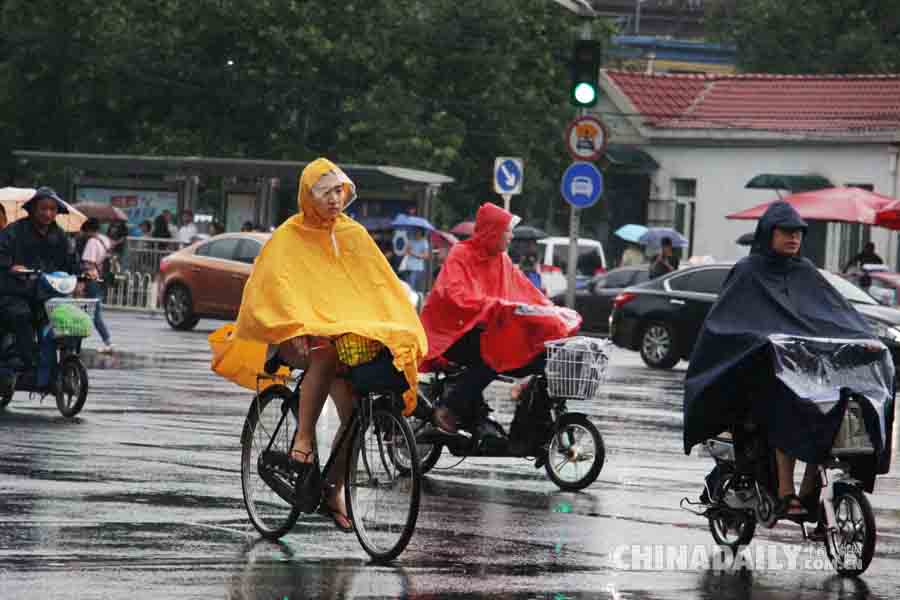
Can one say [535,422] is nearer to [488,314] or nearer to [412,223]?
[488,314]

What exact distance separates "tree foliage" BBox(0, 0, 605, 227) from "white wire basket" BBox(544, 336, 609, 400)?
3676cm

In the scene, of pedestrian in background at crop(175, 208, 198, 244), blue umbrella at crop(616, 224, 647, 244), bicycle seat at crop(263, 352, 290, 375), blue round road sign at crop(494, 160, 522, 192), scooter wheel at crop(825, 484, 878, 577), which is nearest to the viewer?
scooter wheel at crop(825, 484, 878, 577)

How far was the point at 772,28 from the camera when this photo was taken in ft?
211

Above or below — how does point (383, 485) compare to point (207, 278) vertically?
below

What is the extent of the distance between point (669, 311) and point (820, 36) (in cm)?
3794

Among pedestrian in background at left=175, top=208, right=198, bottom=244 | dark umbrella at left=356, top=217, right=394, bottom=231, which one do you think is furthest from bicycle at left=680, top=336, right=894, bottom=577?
dark umbrella at left=356, top=217, right=394, bottom=231

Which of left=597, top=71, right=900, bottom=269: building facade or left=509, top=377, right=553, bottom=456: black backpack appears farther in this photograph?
left=597, top=71, right=900, bottom=269: building facade

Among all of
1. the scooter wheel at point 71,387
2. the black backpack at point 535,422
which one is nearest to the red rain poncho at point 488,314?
the black backpack at point 535,422

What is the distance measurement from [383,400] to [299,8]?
41424 millimetres

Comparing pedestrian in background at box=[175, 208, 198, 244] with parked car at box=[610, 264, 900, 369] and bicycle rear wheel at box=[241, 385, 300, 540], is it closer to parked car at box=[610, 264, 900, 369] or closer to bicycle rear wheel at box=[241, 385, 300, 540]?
parked car at box=[610, 264, 900, 369]

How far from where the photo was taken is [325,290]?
9.04 meters

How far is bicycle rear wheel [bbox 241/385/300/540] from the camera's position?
933 centimetres

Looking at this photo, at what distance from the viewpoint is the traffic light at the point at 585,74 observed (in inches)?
972

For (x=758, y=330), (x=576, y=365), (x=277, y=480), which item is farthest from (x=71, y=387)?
(x=758, y=330)
